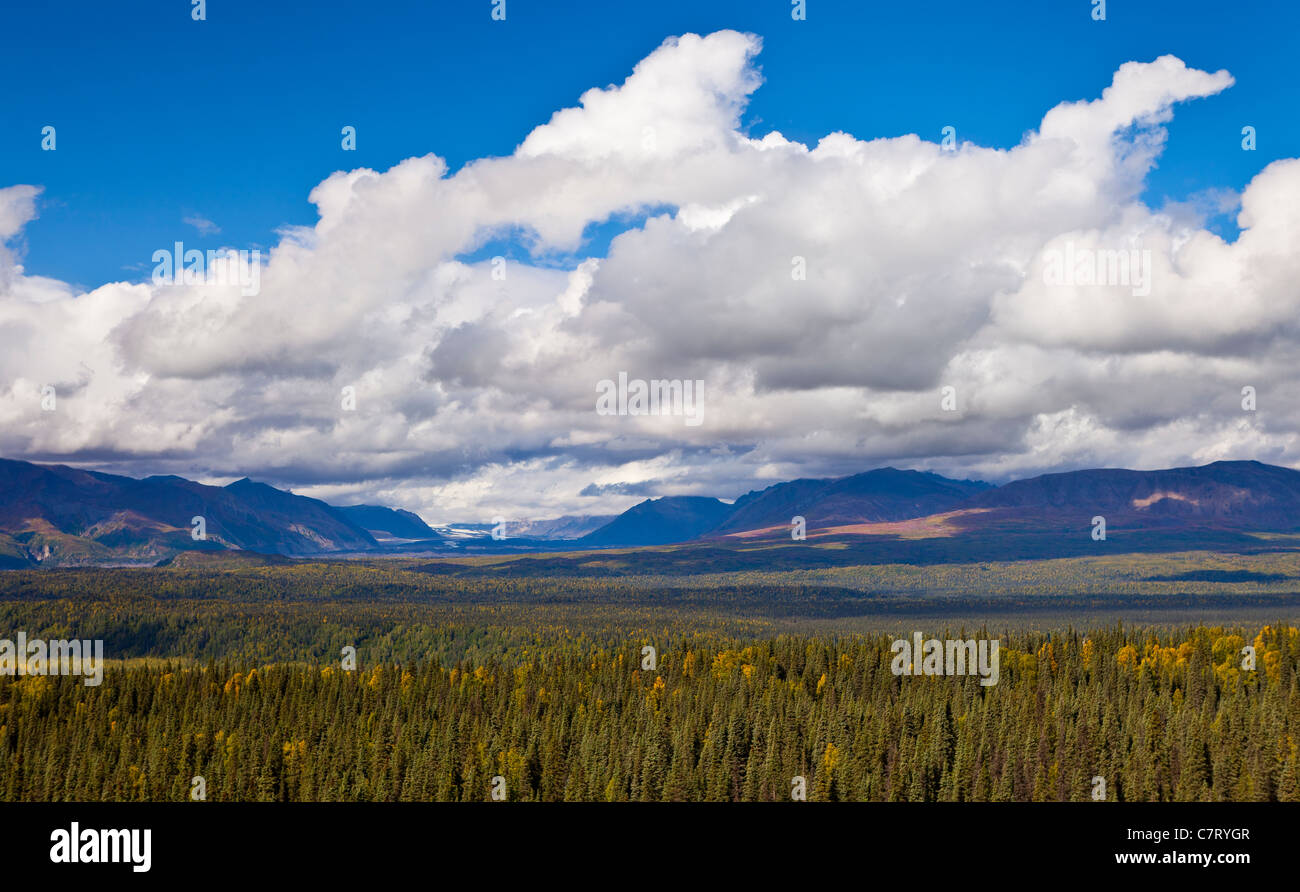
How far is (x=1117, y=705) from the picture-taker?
19612 centimetres

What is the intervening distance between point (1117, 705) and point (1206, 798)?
50.5 m

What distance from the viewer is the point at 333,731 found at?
182250 mm
